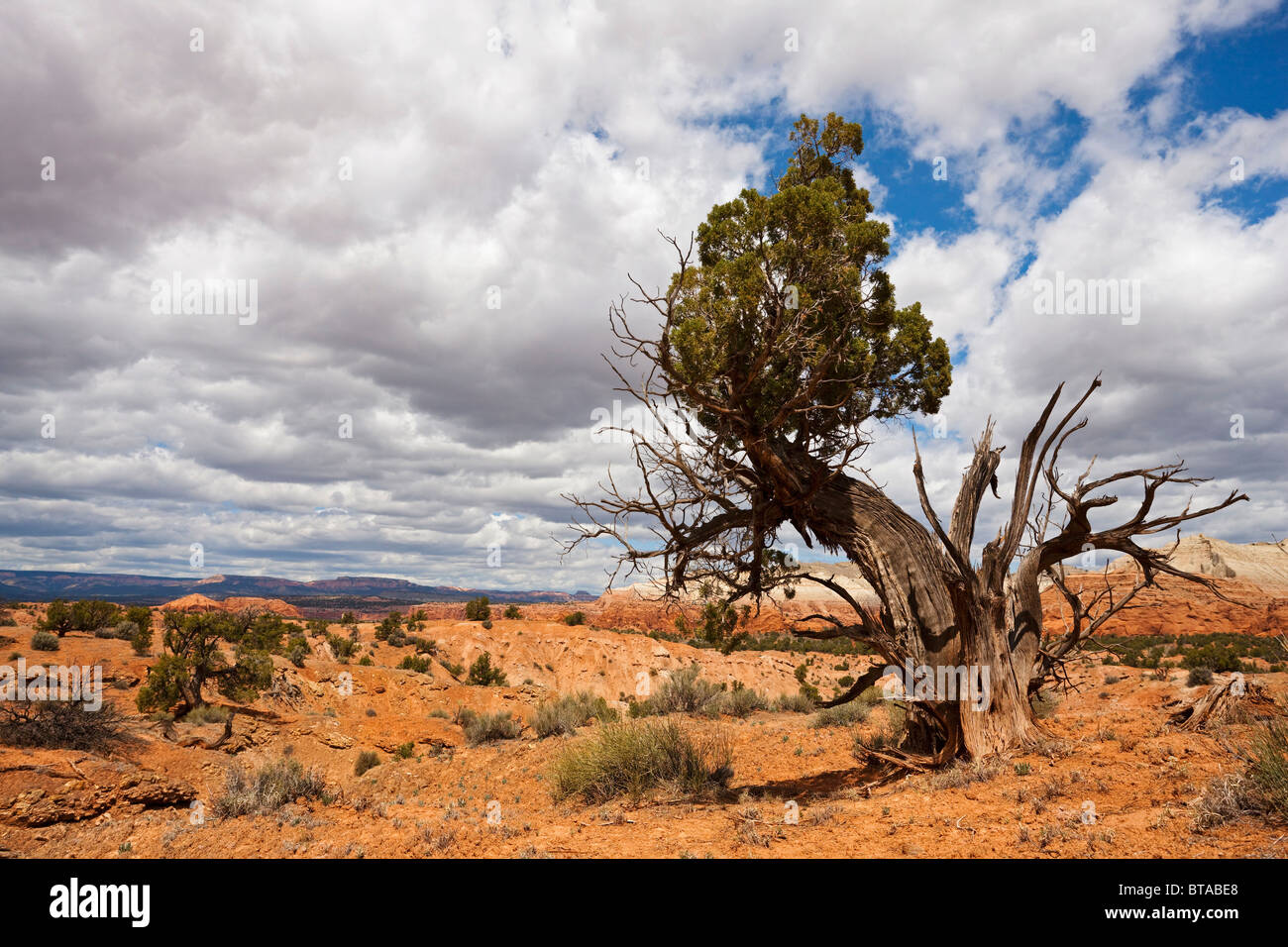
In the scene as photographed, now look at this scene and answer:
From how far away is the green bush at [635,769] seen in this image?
9.02 m

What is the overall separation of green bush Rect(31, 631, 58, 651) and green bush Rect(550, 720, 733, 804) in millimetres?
22052

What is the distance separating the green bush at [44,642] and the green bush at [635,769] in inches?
868

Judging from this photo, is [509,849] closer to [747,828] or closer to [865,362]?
[747,828]

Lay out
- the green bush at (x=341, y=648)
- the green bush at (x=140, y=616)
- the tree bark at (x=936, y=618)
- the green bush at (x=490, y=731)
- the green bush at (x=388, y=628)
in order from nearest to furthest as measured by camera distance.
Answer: the tree bark at (x=936, y=618) → the green bush at (x=490, y=731) → the green bush at (x=140, y=616) → the green bush at (x=341, y=648) → the green bush at (x=388, y=628)

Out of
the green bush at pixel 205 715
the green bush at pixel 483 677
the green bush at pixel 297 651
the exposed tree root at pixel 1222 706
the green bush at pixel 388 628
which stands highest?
the exposed tree root at pixel 1222 706

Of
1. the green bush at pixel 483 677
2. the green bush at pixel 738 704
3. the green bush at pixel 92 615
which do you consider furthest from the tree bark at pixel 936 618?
the green bush at pixel 92 615

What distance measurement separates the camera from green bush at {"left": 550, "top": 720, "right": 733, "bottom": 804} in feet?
29.6

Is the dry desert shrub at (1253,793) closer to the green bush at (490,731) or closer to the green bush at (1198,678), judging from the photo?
the green bush at (490,731)

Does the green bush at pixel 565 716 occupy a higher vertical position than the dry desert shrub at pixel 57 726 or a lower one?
lower

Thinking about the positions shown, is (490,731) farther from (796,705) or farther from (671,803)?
(671,803)

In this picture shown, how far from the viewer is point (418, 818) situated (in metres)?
8.41
